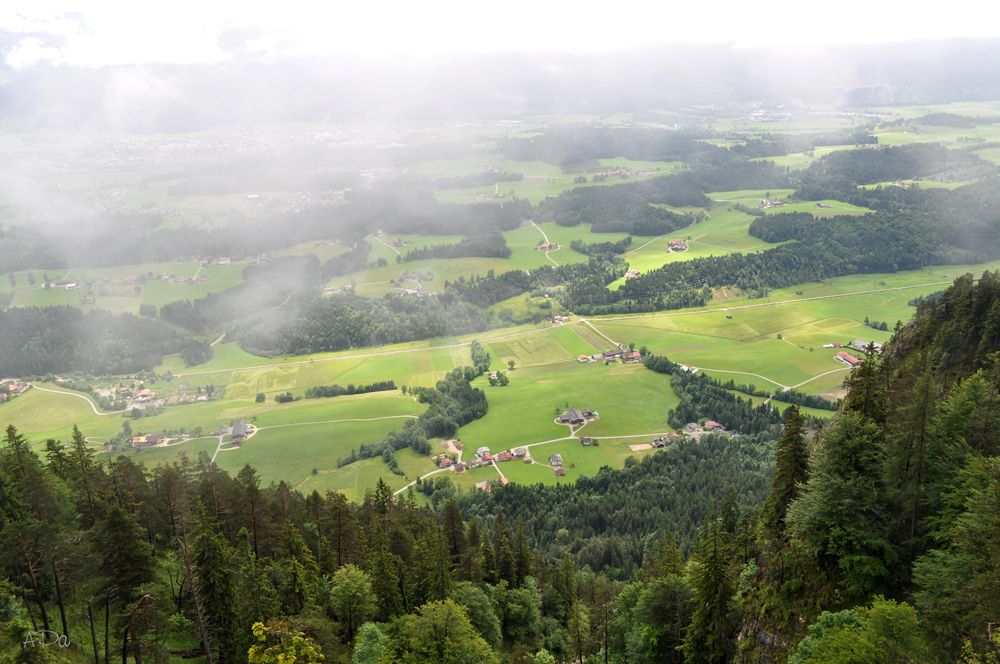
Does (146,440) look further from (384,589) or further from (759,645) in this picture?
(759,645)

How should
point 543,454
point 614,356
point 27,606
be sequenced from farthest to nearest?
point 614,356, point 543,454, point 27,606

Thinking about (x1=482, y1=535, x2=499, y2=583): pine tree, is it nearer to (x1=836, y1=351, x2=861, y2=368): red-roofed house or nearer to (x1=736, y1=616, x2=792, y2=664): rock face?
(x1=736, y1=616, x2=792, y2=664): rock face

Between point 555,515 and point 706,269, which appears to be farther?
point 706,269

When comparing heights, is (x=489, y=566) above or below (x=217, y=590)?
below

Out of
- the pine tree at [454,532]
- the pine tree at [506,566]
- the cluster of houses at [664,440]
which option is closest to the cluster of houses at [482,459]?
the cluster of houses at [664,440]

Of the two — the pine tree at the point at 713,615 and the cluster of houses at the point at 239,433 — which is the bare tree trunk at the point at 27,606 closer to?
the pine tree at the point at 713,615

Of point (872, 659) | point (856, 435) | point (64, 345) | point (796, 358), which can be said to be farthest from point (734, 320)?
point (64, 345)

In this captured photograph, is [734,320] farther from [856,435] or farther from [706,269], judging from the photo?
[856,435]

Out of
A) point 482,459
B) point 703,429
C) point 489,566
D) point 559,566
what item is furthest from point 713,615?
point 703,429

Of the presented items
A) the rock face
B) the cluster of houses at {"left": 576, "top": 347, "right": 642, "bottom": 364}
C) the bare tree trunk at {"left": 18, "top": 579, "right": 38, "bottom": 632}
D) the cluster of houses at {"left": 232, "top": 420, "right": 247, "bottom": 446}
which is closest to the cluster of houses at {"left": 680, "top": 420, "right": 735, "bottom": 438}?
the cluster of houses at {"left": 576, "top": 347, "right": 642, "bottom": 364}
